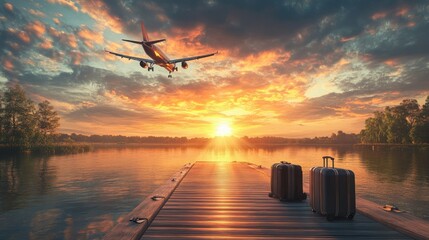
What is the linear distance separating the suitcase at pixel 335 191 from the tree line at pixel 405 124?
11011 cm

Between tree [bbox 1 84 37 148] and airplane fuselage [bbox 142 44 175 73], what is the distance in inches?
2048

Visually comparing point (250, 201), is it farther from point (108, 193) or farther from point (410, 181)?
point (410, 181)

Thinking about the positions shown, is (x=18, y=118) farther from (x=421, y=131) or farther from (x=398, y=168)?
(x=421, y=131)

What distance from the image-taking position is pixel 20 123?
77.1 metres

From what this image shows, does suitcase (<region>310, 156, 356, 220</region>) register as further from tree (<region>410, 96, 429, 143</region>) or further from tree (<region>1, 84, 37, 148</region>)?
tree (<region>410, 96, 429, 143</region>)

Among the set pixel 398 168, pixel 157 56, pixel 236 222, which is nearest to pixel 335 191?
pixel 236 222

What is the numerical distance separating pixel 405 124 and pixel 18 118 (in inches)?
4890

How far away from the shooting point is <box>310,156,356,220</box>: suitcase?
807cm

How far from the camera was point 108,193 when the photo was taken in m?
22.6

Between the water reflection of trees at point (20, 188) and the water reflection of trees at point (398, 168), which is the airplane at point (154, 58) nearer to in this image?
the water reflection of trees at point (20, 188)

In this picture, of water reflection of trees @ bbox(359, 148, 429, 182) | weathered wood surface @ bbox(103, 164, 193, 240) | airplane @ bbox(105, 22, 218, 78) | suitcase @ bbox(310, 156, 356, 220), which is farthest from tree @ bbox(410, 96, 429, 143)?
weathered wood surface @ bbox(103, 164, 193, 240)

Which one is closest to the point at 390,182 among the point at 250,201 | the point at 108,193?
the point at 250,201

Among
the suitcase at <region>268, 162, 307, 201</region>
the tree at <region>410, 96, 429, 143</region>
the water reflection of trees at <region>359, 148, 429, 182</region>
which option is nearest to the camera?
the suitcase at <region>268, 162, 307, 201</region>

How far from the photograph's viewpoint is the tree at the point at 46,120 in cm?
8641
